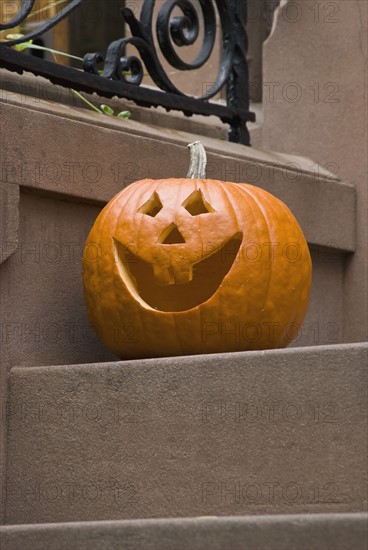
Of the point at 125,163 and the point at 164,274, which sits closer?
the point at 164,274

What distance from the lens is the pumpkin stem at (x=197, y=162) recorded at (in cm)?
337

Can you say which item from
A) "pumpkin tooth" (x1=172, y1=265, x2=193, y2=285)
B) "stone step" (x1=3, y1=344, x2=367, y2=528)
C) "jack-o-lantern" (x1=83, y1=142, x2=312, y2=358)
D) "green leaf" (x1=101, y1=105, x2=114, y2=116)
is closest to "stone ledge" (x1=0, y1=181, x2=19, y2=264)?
"jack-o-lantern" (x1=83, y1=142, x2=312, y2=358)

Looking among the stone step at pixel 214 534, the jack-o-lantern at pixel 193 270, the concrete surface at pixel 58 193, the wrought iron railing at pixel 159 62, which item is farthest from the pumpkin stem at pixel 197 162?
the stone step at pixel 214 534

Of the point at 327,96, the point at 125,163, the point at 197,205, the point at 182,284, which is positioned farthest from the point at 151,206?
the point at 327,96

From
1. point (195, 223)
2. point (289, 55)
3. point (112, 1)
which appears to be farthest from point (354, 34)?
point (112, 1)

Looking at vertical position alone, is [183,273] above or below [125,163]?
below

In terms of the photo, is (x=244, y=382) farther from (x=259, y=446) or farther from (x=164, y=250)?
(x=164, y=250)

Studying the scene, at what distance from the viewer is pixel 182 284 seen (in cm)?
319

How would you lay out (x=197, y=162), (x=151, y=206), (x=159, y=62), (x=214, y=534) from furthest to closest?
(x=159, y=62)
(x=197, y=162)
(x=151, y=206)
(x=214, y=534)

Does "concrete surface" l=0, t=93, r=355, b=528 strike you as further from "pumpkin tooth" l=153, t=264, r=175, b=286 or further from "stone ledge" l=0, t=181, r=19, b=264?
"pumpkin tooth" l=153, t=264, r=175, b=286

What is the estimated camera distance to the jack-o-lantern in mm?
3098

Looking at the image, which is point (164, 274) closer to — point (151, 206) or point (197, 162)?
point (151, 206)

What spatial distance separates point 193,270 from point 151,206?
0.22 meters

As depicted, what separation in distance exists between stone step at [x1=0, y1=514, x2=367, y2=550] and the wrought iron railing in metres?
1.63
